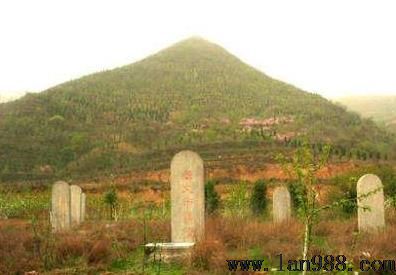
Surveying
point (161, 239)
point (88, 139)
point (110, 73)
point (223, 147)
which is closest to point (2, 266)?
point (161, 239)

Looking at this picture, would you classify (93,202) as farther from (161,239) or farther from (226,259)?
(226,259)

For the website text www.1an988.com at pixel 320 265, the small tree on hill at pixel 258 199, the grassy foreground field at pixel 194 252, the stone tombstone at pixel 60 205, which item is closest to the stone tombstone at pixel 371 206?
the grassy foreground field at pixel 194 252

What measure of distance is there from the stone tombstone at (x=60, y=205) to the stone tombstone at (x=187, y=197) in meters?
6.63

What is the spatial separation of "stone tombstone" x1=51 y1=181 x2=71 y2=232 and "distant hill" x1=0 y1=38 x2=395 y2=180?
40.8 meters

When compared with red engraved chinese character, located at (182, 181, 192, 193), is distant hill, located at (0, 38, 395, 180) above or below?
above

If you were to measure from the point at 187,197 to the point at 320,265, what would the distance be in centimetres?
406

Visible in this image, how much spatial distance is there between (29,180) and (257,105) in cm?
3957

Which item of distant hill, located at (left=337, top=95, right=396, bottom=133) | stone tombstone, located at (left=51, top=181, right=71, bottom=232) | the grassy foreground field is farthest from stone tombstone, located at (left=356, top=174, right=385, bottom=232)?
distant hill, located at (left=337, top=95, right=396, bottom=133)

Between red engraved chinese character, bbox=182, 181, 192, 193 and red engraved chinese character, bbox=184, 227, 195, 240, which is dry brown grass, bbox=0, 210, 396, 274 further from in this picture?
red engraved chinese character, bbox=182, 181, 192, 193

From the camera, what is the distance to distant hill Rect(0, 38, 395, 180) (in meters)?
67.8

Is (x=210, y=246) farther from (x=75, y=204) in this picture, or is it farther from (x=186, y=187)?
(x=75, y=204)

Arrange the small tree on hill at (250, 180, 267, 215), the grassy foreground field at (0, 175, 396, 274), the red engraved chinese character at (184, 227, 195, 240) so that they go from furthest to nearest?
the small tree on hill at (250, 180, 267, 215)
the red engraved chinese character at (184, 227, 195, 240)
the grassy foreground field at (0, 175, 396, 274)

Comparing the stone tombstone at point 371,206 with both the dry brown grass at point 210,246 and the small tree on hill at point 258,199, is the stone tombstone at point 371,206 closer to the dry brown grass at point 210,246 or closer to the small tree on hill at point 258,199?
the dry brown grass at point 210,246

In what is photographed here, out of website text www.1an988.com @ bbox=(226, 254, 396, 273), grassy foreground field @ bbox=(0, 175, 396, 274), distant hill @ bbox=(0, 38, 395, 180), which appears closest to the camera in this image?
website text www.1an988.com @ bbox=(226, 254, 396, 273)
